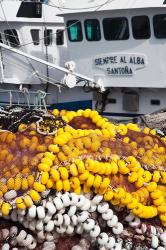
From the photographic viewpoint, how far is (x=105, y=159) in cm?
411

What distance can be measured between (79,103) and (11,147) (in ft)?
33.8

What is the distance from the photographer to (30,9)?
15.2 meters

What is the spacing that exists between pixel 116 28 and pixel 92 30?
731mm

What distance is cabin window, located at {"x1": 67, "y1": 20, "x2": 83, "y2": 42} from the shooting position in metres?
13.4

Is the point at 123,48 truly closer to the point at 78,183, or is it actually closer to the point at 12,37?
the point at 12,37

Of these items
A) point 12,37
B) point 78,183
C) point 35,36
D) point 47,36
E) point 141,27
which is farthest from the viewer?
point 47,36

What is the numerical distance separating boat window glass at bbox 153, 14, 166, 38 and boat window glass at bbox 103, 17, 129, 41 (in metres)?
0.73

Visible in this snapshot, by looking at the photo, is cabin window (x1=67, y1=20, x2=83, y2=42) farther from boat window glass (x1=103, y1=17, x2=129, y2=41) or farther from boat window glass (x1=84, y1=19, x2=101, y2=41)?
boat window glass (x1=103, y1=17, x2=129, y2=41)

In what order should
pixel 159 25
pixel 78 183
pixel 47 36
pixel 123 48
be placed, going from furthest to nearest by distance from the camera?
pixel 47 36
pixel 123 48
pixel 159 25
pixel 78 183

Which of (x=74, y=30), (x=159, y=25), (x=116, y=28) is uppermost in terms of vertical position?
(x=159, y=25)

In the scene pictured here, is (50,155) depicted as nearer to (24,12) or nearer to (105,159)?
(105,159)

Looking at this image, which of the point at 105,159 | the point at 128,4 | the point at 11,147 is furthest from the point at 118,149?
the point at 128,4

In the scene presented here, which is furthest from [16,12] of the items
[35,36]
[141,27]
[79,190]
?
[79,190]

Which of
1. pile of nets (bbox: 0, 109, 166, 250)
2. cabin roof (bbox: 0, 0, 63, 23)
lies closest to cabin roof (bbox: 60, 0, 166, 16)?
cabin roof (bbox: 0, 0, 63, 23)
